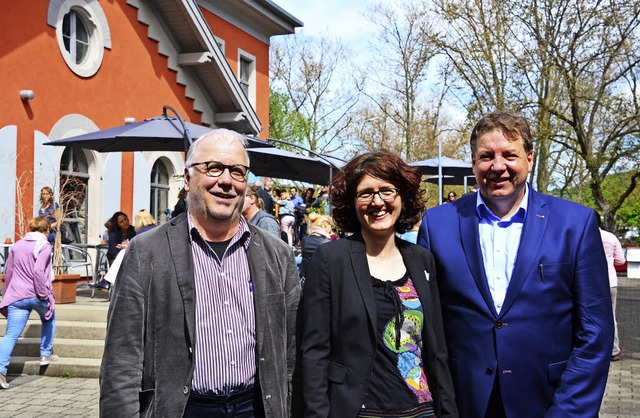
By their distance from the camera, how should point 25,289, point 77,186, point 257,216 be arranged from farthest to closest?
1. point 77,186
2. point 25,289
3. point 257,216

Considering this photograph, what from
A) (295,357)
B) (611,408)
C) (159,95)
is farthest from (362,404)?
(159,95)

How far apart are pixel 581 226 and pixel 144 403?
2.02 m

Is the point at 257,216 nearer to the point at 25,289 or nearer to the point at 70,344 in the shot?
the point at 25,289

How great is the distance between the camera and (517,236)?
3404 mm

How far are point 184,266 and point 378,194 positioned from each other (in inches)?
35.9

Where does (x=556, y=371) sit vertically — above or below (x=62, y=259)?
below

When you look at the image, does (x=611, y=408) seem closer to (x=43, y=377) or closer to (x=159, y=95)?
(x=43, y=377)

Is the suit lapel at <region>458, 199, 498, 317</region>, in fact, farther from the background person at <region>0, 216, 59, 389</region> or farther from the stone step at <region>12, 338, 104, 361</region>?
the stone step at <region>12, 338, 104, 361</region>

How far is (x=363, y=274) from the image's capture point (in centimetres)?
332

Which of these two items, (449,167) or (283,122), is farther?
(283,122)

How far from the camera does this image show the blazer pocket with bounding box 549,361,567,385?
3.24 meters

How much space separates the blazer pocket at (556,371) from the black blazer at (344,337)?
425 mm

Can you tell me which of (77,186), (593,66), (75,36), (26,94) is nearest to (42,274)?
(26,94)

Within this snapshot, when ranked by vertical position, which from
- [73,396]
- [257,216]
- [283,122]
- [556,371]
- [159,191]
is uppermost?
[283,122]
